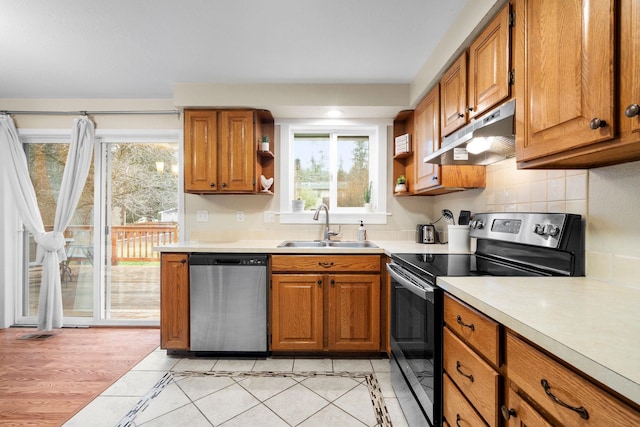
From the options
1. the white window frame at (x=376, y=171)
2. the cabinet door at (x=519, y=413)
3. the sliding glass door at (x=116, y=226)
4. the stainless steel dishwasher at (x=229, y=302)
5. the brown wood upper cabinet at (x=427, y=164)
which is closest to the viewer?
the cabinet door at (x=519, y=413)

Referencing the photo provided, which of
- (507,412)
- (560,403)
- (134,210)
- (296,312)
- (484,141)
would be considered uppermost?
(484,141)

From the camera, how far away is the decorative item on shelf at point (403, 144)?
279 cm

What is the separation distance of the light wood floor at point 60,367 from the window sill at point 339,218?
1.65 metres

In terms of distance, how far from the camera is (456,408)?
3.85 feet

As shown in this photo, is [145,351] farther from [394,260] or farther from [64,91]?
[64,91]

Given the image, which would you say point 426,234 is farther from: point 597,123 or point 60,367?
point 60,367

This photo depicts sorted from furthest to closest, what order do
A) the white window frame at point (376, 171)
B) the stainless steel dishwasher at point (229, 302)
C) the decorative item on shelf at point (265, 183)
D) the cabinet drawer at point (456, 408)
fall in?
the white window frame at point (376, 171)
the decorative item on shelf at point (265, 183)
the stainless steel dishwasher at point (229, 302)
the cabinet drawer at point (456, 408)

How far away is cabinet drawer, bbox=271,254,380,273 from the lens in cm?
240

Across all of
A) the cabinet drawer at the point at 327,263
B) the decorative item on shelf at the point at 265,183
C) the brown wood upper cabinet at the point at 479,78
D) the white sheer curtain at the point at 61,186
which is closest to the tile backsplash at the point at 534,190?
the brown wood upper cabinet at the point at 479,78

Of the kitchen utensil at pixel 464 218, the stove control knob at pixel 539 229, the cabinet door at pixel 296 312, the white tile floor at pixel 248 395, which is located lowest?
the white tile floor at pixel 248 395

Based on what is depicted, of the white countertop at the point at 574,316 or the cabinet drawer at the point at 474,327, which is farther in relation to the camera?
the cabinet drawer at the point at 474,327

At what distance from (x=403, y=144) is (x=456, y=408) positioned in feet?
7.12

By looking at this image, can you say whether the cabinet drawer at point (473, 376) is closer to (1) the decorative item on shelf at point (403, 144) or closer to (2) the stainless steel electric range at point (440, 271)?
(2) the stainless steel electric range at point (440, 271)

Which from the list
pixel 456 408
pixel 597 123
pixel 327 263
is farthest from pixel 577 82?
pixel 327 263
